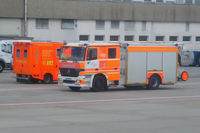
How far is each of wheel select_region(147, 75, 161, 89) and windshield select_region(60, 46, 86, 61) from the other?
14.4ft

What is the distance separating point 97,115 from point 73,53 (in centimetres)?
840

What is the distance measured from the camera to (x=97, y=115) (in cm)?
1491

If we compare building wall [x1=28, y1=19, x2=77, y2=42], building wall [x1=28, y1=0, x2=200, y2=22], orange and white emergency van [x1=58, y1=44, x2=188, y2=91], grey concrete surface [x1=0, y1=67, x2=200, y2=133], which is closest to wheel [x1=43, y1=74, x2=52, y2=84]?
orange and white emergency van [x1=58, y1=44, x2=188, y2=91]

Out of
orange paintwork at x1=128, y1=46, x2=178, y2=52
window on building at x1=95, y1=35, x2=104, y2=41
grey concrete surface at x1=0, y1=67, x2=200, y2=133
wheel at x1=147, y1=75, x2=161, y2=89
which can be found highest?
window on building at x1=95, y1=35, x2=104, y2=41

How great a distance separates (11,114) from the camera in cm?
1485

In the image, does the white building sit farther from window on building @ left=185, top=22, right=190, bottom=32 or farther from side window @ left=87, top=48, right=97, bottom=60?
side window @ left=87, top=48, right=97, bottom=60

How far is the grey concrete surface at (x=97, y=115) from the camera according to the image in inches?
488

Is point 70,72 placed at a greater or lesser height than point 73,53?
lesser

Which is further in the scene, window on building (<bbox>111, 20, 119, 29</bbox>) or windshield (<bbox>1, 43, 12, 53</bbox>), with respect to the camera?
window on building (<bbox>111, 20, 119, 29</bbox>)

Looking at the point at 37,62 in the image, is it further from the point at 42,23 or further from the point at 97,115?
the point at 42,23

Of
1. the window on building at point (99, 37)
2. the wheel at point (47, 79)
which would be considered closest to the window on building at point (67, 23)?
the window on building at point (99, 37)

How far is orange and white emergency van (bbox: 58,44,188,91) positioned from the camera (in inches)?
898

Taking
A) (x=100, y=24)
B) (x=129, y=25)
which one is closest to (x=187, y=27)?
(x=129, y=25)

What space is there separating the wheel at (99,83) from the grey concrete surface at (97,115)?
1383mm
